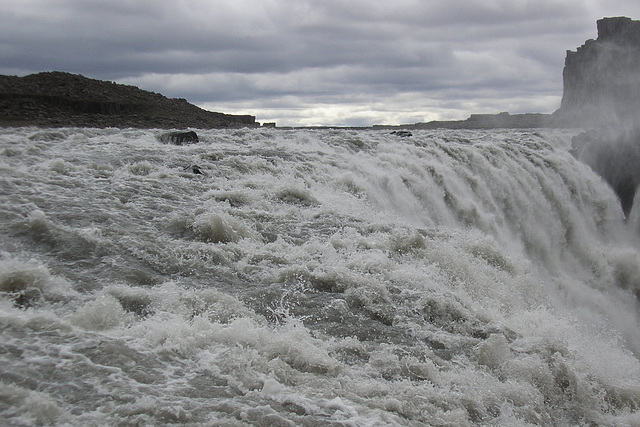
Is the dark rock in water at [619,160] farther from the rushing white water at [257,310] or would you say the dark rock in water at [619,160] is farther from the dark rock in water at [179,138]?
the dark rock in water at [179,138]

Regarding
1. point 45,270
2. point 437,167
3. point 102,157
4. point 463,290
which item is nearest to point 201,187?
point 102,157

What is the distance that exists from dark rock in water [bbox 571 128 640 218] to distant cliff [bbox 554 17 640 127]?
38.7 m

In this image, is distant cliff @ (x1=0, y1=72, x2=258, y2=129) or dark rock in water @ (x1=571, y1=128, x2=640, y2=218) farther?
distant cliff @ (x1=0, y1=72, x2=258, y2=129)

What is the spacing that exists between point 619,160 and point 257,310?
71.6 feet

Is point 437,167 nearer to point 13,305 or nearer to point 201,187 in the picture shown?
point 201,187

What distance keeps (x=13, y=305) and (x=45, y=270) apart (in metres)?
0.98

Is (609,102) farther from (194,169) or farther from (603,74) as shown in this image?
(194,169)

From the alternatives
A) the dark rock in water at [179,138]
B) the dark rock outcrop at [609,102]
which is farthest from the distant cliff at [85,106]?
the dark rock outcrop at [609,102]

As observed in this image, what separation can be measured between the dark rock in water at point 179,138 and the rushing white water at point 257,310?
2.93 metres

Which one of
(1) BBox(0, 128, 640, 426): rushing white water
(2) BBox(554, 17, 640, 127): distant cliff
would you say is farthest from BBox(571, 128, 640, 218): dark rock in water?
(2) BBox(554, 17, 640, 127): distant cliff

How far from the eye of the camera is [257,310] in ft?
22.3

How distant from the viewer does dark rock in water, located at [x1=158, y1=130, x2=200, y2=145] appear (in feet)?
56.3

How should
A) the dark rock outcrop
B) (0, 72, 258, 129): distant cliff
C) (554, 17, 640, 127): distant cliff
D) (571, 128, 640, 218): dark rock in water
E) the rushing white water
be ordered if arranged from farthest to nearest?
(554, 17, 640, 127): distant cliff → (0, 72, 258, 129): distant cliff → the dark rock outcrop → (571, 128, 640, 218): dark rock in water → the rushing white water

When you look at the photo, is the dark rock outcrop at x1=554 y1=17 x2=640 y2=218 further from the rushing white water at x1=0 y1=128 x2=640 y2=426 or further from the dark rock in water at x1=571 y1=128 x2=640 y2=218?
the rushing white water at x1=0 y1=128 x2=640 y2=426
